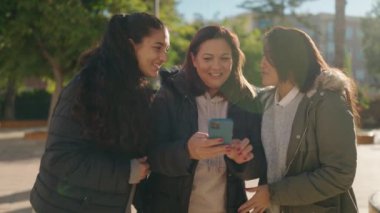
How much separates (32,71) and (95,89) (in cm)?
1649

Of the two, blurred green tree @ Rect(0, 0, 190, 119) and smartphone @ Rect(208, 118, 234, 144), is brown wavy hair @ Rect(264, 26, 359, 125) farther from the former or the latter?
blurred green tree @ Rect(0, 0, 190, 119)

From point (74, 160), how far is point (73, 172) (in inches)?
2.3

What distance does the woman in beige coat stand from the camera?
2.57 m

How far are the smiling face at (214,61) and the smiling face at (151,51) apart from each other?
24cm

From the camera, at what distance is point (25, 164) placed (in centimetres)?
1178

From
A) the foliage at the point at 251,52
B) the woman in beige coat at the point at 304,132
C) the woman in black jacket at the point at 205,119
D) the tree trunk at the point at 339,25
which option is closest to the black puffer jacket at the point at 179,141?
the woman in black jacket at the point at 205,119

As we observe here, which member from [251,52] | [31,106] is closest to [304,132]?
[251,52]

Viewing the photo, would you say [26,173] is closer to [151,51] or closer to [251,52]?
[151,51]

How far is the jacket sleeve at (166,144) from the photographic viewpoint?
106 inches

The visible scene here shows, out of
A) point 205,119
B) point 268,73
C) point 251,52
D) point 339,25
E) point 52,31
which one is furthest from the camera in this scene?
point 251,52

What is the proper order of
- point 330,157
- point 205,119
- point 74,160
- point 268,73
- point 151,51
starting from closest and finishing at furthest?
point 74,160 < point 330,157 < point 151,51 < point 268,73 < point 205,119

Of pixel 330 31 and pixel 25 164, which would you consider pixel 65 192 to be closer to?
pixel 25 164

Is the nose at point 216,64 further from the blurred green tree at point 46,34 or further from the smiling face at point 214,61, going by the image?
the blurred green tree at point 46,34

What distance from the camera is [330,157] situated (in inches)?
101
